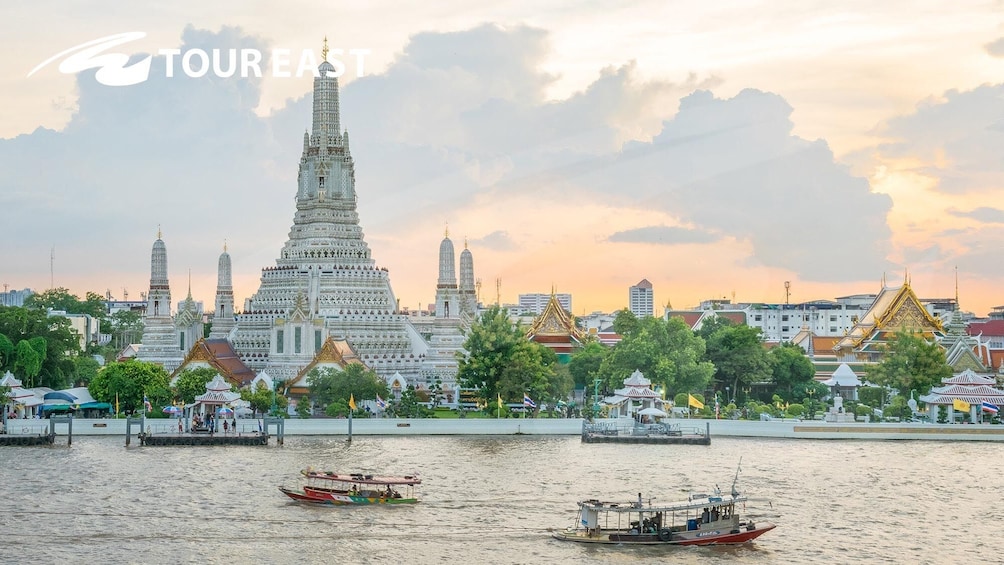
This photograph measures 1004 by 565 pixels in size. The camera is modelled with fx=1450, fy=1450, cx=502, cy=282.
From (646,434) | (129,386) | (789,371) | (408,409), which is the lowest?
(646,434)

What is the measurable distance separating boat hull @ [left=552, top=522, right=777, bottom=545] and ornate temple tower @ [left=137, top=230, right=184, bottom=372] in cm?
5525

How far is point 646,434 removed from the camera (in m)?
72.2

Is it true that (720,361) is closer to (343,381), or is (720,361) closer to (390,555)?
(343,381)

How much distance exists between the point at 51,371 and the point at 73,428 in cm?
1279

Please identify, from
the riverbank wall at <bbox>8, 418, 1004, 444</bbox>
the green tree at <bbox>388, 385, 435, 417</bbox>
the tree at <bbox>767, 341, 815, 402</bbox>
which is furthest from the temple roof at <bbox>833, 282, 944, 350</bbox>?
the green tree at <bbox>388, 385, 435, 417</bbox>

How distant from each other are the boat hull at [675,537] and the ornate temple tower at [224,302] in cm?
5953

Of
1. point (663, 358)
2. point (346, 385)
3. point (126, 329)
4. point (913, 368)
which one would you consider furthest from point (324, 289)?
point (126, 329)

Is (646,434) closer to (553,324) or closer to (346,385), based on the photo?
(346,385)

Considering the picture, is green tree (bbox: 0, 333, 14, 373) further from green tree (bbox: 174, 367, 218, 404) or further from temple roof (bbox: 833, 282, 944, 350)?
temple roof (bbox: 833, 282, 944, 350)

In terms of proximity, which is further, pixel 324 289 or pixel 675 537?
pixel 324 289

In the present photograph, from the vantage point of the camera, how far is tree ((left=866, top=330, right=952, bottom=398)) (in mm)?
80125

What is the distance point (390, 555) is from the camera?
139ft

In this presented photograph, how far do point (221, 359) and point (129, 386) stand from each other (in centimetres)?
1489

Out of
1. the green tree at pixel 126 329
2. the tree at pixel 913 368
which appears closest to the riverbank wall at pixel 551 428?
the tree at pixel 913 368
